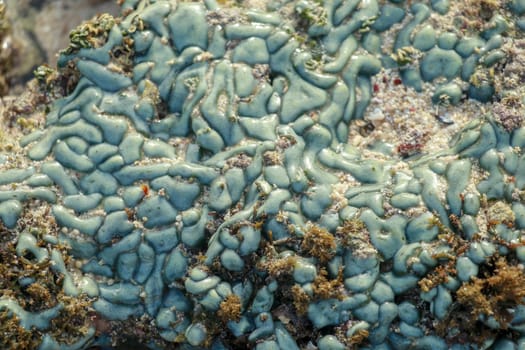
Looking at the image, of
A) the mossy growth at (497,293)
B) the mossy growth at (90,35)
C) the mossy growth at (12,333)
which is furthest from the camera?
the mossy growth at (90,35)

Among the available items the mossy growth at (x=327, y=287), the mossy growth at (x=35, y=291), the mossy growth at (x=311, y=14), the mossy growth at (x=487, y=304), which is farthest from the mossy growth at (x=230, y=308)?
the mossy growth at (x=311, y=14)

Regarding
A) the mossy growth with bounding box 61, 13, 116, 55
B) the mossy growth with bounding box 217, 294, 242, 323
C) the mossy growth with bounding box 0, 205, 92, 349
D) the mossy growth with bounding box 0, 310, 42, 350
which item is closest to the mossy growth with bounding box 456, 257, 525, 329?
the mossy growth with bounding box 217, 294, 242, 323

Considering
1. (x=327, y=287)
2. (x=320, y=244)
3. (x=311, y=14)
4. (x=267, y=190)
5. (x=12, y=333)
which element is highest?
(x=311, y=14)

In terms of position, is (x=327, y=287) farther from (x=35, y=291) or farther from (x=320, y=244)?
(x=35, y=291)

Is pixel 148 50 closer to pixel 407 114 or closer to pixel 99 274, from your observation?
pixel 99 274

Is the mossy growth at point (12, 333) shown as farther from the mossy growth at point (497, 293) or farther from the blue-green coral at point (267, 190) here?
the mossy growth at point (497, 293)

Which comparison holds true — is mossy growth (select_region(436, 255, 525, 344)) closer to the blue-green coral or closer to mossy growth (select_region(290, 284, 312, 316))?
the blue-green coral

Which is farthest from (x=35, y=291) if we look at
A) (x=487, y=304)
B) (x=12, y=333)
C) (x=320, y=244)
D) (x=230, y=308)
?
(x=487, y=304)
